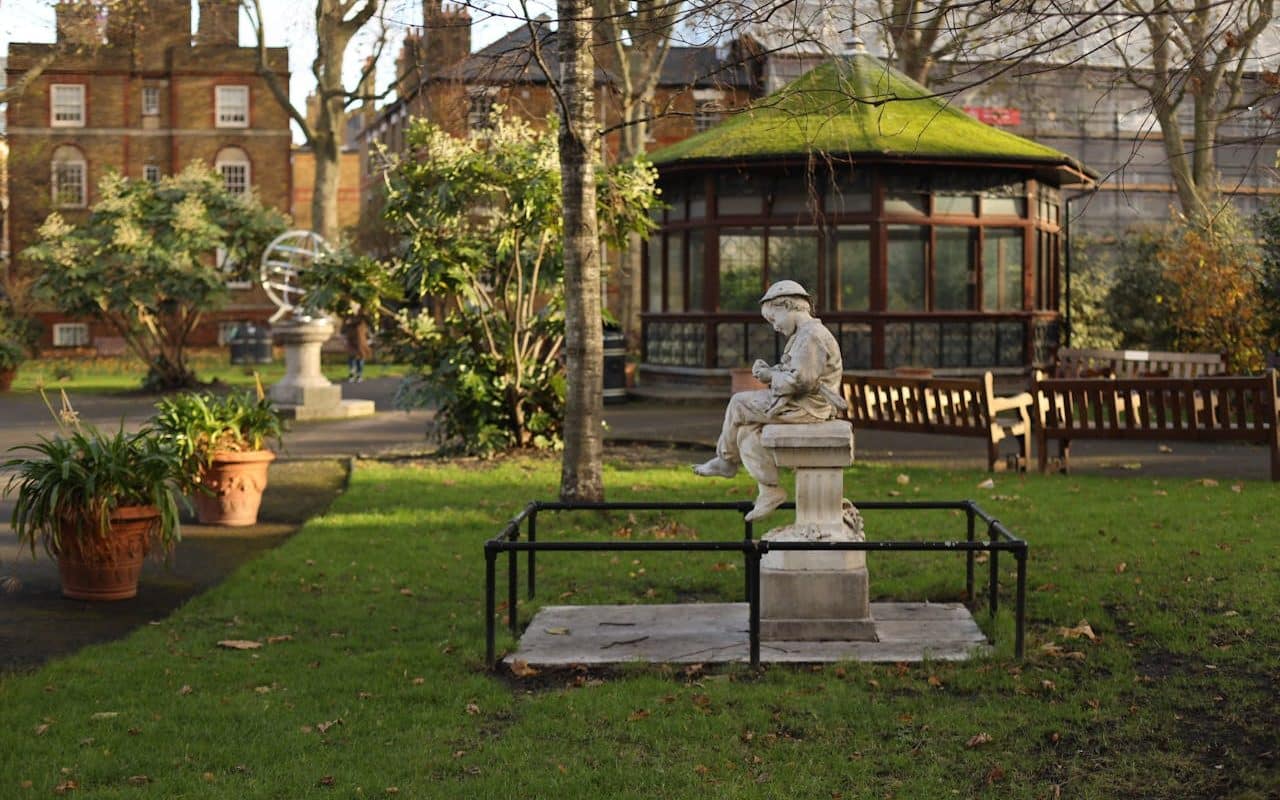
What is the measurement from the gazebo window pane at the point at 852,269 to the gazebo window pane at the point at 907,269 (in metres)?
0.40

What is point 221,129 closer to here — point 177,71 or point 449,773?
point 177,71

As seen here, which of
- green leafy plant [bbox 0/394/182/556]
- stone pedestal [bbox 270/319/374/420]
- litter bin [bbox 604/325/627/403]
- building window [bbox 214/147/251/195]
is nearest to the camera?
green leafy plant [bbox 0/394/182/556]

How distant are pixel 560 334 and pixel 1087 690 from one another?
11.1 metres

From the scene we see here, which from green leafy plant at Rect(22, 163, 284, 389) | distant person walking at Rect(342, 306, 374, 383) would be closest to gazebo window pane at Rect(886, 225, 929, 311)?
distant person walking at Rect(342, 306, 374, 383)

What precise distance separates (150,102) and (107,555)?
5103 centimetres

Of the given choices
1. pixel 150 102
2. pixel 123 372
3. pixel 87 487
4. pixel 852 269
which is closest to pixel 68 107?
pixel 150 102

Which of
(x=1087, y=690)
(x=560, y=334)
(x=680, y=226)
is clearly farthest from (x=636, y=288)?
(x=1087, y=690)

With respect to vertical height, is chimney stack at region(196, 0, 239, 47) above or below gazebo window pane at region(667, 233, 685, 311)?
above

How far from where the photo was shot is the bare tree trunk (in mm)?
12703

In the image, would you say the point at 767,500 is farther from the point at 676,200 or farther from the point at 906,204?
the point at 676,200

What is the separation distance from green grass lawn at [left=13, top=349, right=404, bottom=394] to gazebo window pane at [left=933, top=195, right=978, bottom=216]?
15.1 m

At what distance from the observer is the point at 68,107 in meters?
56.9

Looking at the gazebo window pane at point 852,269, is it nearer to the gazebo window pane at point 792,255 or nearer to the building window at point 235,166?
the gazebo window pane at point 792,255

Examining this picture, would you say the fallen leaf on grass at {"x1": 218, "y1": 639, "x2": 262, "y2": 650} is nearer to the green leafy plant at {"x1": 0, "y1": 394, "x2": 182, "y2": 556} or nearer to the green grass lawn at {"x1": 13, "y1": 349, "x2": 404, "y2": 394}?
the green leafy plant at {"x1": 0, "y1": 394, "x2": 182, "y2": 556}
